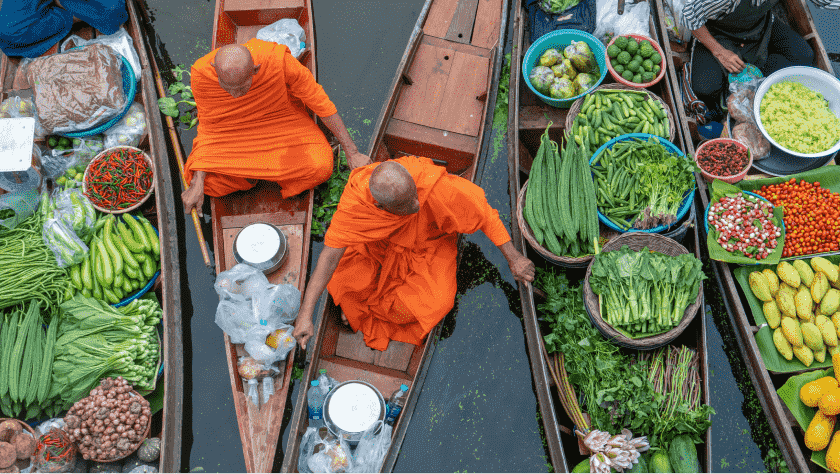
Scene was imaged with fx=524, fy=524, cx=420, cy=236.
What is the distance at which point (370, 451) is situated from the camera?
3.33 metres

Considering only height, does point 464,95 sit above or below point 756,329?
above

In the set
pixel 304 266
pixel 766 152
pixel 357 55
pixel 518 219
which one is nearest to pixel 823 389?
pixel 766 152

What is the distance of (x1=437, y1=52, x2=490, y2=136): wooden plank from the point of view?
4.29 m

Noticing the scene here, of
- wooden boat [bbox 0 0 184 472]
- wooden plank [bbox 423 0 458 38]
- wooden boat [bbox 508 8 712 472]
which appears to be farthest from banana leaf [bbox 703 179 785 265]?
wooden boat [bbox 0 0 184 472]

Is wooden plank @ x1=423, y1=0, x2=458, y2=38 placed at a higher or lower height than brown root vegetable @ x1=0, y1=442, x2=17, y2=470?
higher

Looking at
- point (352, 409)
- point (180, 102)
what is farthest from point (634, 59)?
point (180, 102)

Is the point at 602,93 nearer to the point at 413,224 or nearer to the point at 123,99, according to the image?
the point at 413,224

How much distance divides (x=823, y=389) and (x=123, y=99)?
5.50m

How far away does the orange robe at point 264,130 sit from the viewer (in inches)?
143

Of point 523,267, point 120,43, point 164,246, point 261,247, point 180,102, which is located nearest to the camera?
point 523,267

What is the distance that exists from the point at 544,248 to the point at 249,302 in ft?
6.73

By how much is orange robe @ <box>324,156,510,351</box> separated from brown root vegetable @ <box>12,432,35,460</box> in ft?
6.91

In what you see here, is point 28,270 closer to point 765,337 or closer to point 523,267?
point 523,267

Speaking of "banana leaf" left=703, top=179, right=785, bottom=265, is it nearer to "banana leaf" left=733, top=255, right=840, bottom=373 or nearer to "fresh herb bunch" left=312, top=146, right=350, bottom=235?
"banana leaf" left=733, top=255, right=840, bottom=373
